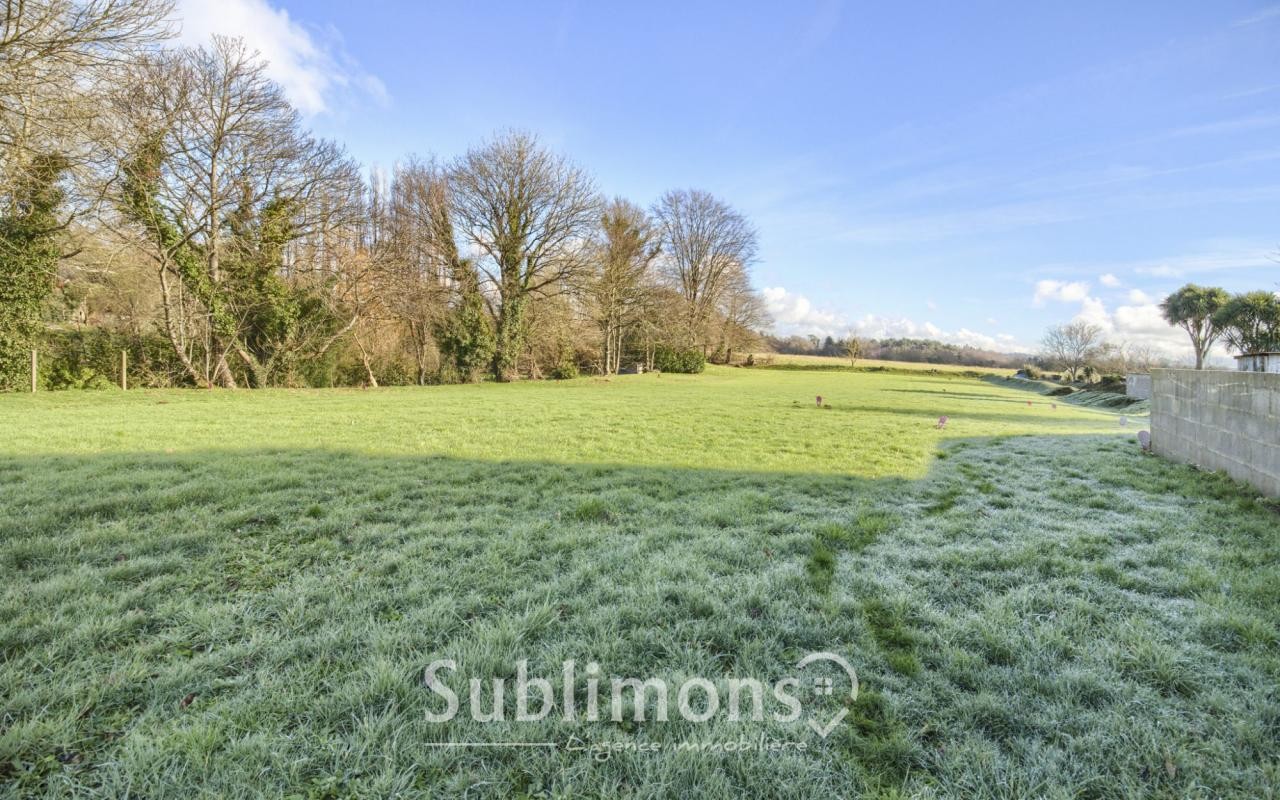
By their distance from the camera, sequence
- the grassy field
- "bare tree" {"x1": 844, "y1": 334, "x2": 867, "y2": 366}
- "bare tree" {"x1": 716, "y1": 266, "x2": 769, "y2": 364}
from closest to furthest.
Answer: the grassy field → "bare tree" {"x1": 716, "y1": 266, "x2": 769, "y2": 364} → "bare tree" {"x1": 844, "y1": 334, "x2": 867, "y2": 366}

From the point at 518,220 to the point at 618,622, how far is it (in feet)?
74.2

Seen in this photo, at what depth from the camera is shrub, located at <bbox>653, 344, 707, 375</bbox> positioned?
34406 mm

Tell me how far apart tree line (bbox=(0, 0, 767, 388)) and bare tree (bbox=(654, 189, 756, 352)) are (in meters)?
8.51

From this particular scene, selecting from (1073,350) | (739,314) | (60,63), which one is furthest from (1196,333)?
(60,63)

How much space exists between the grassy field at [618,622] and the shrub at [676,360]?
2876cm

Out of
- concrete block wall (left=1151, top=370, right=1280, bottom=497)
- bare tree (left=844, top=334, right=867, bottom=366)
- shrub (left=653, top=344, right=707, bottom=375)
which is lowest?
concrete block wall (left=1151, top=370, right=1280, bottom=497)

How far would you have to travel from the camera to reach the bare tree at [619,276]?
1003 inches

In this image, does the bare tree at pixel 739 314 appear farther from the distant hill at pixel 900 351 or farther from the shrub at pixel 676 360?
the distant hill at pixel 900 351

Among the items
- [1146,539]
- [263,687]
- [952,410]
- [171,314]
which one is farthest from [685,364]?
[263,687]

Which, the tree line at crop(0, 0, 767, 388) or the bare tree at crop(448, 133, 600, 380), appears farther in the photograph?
the bare tree at crop(448, 133, 600, 380)

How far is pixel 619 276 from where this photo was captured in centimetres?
2645

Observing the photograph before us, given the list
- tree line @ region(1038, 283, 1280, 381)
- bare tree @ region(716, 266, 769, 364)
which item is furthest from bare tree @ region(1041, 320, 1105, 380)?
bare tree @ region(716, 266, 769, 364)

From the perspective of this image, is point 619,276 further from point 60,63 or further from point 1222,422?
point 1222,422

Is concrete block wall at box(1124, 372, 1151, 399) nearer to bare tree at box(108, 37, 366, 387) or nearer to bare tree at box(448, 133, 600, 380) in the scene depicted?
bare tree at box(448, 133, 600, 380)
